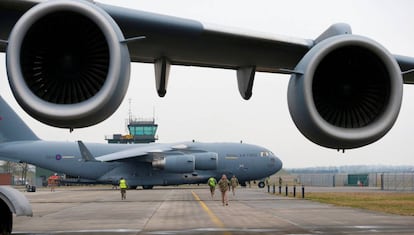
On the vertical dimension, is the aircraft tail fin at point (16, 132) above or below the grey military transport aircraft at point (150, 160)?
above

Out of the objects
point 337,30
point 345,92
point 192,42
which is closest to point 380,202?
point 345,92

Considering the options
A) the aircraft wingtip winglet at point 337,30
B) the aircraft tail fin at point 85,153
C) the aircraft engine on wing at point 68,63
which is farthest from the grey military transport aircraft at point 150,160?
the aircraft engine on wing at point 68,63

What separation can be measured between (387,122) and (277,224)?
28.8 ft

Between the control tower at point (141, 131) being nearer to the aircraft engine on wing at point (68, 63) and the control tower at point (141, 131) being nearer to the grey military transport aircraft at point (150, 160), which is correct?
the grey military transport aircraft at point (150, 160)

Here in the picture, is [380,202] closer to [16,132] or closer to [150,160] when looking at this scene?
[150,160]

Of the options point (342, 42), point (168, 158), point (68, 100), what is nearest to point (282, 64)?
point (342, 42)

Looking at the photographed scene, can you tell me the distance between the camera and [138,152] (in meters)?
55.3

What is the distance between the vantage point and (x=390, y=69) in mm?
9844

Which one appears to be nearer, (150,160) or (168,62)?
(168,62)

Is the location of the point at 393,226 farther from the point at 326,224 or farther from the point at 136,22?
the point at 136,22

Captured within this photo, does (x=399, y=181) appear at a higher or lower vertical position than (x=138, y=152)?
lower

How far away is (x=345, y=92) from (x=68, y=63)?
4.25 meters

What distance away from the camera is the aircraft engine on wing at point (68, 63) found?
8258 mm

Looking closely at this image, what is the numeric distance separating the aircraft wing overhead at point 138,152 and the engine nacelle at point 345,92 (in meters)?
44.8
